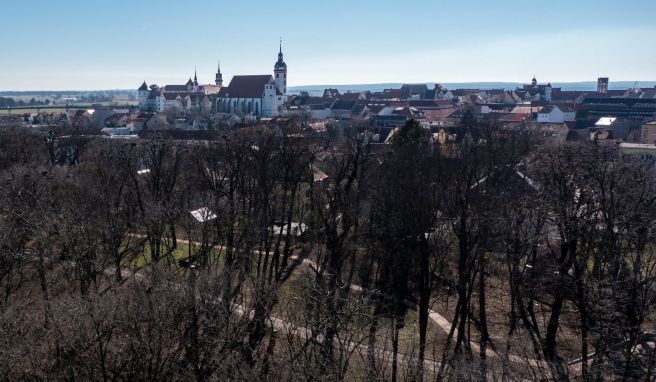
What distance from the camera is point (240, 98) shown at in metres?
101

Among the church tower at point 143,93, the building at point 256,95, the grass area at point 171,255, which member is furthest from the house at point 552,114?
the church tower at point 143,93

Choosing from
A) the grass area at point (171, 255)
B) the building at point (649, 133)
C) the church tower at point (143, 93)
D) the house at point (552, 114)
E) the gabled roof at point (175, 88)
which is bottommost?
the grass area at point (171, 255)

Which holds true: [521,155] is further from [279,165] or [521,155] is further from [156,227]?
[156,227]

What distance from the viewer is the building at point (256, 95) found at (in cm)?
9881

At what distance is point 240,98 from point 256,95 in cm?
383

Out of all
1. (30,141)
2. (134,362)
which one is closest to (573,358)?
(134,362)

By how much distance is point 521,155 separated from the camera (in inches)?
1549

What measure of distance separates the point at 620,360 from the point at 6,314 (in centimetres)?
1523

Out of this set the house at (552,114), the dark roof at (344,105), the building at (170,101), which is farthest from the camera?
the building at (170,101)

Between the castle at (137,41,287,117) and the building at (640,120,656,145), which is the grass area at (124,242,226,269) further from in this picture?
the castle at (137,41,287,117)

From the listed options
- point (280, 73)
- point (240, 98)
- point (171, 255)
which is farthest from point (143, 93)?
point (171, 255)

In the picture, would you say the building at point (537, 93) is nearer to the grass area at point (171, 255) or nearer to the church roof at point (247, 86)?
the church roof at point (247, 86)

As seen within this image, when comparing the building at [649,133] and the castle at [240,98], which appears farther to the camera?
the castle at [240,98]

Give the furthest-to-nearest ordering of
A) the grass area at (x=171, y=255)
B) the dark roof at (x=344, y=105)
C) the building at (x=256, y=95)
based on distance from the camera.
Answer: the dark roof at (x=344, y=105), the building at (x=256, y=95), the grass area at (x=171, y=255)
